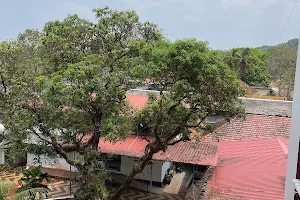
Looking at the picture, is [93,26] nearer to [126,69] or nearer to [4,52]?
[126,69]

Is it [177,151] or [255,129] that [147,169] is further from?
[255,129]

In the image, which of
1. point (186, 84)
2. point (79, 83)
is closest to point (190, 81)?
point (186, 84)

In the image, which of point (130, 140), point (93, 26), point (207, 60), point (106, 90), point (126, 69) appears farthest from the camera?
point (130, 140)

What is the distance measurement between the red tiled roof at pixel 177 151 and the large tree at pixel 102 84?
4.78 feet

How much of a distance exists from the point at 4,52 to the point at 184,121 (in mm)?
6362

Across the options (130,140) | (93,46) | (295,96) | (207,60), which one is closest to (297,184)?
(295,96)

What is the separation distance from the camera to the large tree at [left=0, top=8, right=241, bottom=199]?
8930mm

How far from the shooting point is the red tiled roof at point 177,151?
38.1 ft

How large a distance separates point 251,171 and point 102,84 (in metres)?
5.52

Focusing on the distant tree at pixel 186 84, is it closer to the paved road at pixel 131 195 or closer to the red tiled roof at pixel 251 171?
the red tiled roof at pixel 251 171

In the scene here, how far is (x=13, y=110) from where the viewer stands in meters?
9.65

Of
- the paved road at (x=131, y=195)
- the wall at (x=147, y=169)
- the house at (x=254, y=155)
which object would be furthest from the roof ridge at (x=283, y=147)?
the wall at (x=147, y=169)

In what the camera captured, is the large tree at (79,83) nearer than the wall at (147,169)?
Yes

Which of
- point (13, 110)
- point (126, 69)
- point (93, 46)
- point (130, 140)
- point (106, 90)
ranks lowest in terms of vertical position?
point (130, 140)
